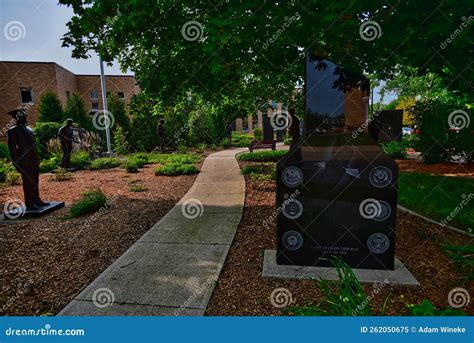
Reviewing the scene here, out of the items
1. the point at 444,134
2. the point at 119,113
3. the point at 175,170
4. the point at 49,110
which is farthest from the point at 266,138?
the point at 49,110

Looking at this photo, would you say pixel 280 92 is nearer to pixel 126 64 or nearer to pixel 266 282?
pixel 126 64

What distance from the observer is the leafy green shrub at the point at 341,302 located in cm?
271

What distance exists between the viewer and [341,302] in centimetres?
280

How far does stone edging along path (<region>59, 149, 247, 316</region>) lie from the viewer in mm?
2947

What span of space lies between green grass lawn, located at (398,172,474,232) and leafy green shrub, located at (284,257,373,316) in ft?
9.53

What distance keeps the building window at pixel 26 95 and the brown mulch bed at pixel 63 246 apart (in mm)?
28470

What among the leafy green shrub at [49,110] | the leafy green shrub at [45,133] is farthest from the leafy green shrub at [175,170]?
the leafy green shrub at [49,110]

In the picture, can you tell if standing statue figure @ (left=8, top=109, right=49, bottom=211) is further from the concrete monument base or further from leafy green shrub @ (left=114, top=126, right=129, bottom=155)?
leafy green shrub @ (left=114, top=126, right=129, bottom=155)

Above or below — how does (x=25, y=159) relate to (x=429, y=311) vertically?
above

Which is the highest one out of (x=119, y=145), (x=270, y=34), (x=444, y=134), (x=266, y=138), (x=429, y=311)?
(x=270, y=34)

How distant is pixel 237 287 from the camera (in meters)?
3.31

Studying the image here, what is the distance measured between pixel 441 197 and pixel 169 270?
6.18m

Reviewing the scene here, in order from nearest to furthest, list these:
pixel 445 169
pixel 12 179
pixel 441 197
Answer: pixel 441 197
pixel 12 179
pixel 445 169

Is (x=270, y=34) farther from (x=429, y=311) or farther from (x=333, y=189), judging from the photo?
(x=429, y=311)
